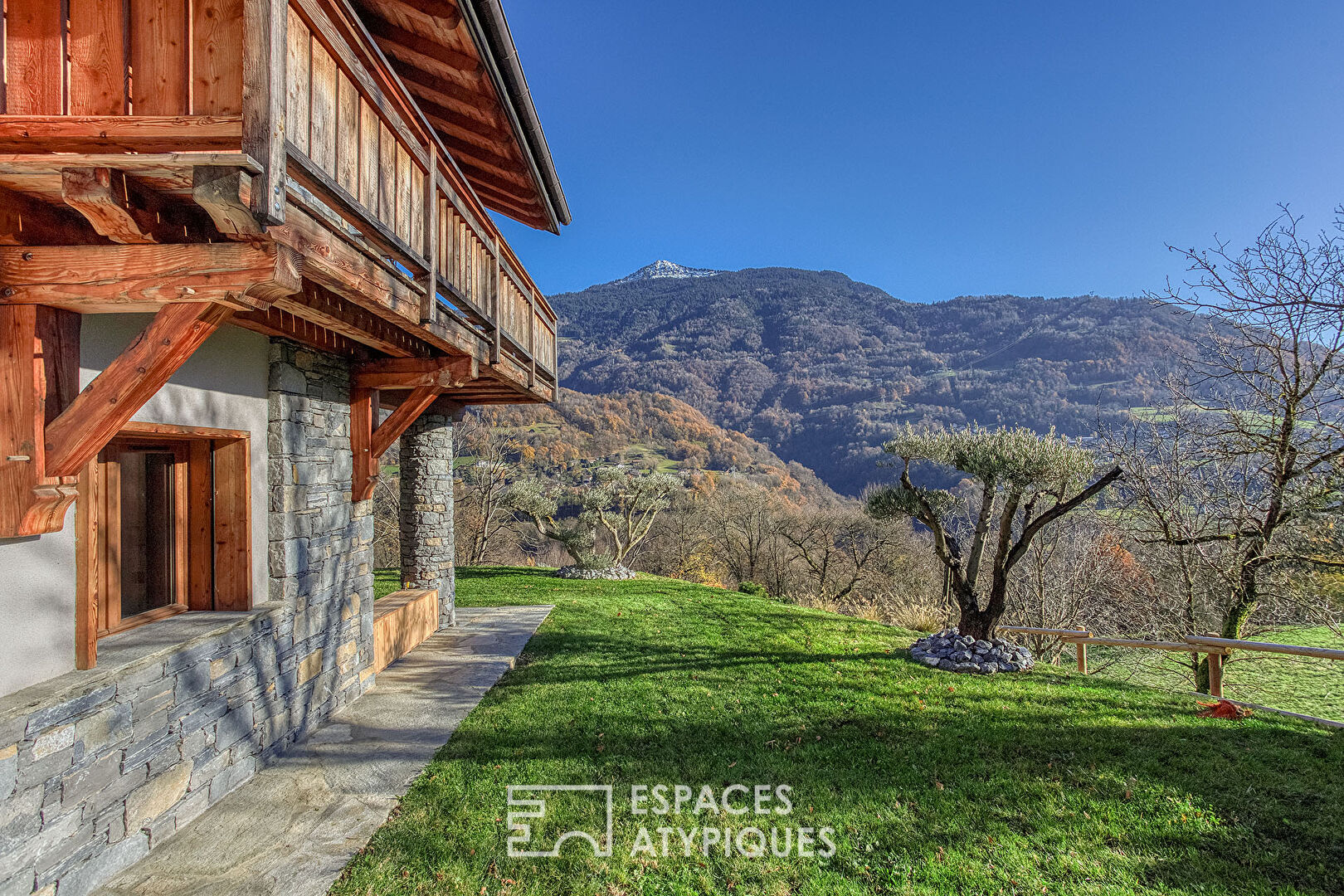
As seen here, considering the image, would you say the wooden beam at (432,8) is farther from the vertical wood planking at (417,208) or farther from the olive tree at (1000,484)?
the olive tree at (1000,484)

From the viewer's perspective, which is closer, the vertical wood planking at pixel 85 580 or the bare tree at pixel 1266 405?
the vertical wood planking at pixel 85 580

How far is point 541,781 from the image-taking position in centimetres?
432

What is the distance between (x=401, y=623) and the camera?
739 cm

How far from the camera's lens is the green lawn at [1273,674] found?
8.06 m

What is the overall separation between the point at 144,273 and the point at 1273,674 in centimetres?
1491

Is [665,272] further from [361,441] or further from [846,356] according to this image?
[361,441]

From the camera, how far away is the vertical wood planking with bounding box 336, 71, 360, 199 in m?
2.80

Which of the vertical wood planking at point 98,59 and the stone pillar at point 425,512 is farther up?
the vertical wood planking at point 98,59

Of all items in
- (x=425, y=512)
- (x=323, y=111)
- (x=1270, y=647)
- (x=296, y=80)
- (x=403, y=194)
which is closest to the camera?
(x=296, y=80)

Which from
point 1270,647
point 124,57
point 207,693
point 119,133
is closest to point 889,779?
point 1270,647

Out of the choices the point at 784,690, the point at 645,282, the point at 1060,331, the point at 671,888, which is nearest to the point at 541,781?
the point at 671,888

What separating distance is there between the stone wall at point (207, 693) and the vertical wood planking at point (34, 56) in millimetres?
2587

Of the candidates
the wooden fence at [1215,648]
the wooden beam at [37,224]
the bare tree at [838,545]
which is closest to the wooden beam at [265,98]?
the wooden beam at [37,224]

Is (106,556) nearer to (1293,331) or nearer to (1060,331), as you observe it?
(1293,331)
